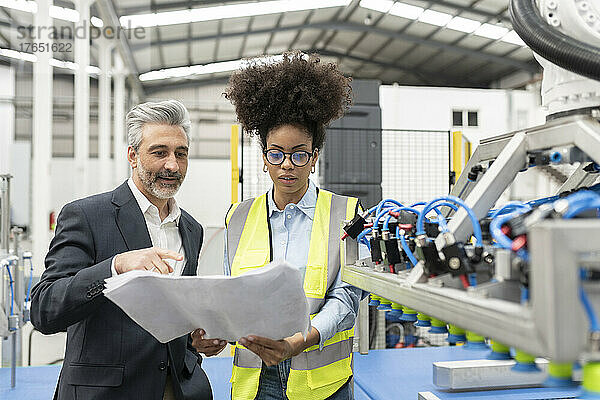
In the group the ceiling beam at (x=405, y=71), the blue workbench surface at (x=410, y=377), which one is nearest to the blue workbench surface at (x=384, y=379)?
the blue workbench surface at (x=410, y=377)

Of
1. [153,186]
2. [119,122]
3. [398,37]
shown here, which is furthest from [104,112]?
[398,37]

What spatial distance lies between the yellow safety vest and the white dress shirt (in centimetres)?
19

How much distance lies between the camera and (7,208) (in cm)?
267

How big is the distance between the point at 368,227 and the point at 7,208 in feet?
7.21

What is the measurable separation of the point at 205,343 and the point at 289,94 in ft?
2.43

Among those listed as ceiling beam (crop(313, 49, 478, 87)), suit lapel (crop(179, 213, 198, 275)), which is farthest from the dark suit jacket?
ceiling beam (crop(313, 49, 478, 87))

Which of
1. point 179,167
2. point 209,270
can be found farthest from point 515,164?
point 209,270

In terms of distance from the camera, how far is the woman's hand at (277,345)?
122 centimetres

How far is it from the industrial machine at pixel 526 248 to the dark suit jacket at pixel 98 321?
60 centimetres

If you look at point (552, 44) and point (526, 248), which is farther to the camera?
point (552, 44)

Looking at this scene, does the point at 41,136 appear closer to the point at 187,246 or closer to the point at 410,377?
the point at 187,246

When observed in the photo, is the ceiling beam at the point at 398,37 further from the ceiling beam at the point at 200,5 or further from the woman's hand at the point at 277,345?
the woman's hand at the point at 277,345

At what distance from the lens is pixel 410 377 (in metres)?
2.31

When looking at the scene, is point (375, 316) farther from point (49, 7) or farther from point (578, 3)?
point (49, 7)
